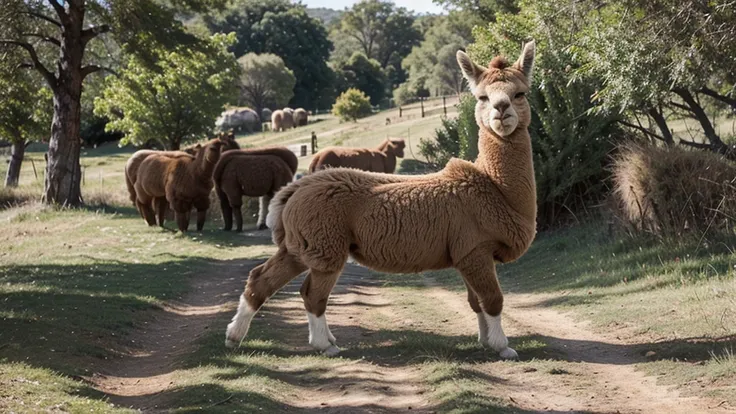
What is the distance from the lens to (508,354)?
371 inches

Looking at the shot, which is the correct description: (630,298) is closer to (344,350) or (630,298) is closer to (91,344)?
(344,350)

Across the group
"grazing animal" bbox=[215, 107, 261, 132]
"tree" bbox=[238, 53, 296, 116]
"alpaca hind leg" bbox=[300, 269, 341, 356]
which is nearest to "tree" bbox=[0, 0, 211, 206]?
"alpaca hind leg" bbox=[300, 269, 341, 356]

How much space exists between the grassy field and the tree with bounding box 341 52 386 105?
92.0m

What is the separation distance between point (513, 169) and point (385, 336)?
2685 millimetres

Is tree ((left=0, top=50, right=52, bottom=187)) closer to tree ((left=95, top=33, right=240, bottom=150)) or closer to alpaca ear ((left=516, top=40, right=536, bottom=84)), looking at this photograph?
tree ((left=95, top=33, right=240, bottom=150))

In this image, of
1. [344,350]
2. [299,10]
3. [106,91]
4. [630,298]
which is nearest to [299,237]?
[344,350]

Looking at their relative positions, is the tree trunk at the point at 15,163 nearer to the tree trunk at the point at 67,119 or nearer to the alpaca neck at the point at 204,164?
the tree trunk at the point at 67,119

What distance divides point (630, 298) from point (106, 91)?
111ft

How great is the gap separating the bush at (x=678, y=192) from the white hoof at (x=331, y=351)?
771cm

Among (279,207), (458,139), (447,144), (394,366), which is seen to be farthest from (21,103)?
Result: (394,366)

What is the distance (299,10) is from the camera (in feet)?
380

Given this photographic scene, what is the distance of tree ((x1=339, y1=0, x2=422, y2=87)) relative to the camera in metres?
140

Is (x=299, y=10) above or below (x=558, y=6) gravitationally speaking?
above

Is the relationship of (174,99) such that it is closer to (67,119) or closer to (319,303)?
(67,119)
